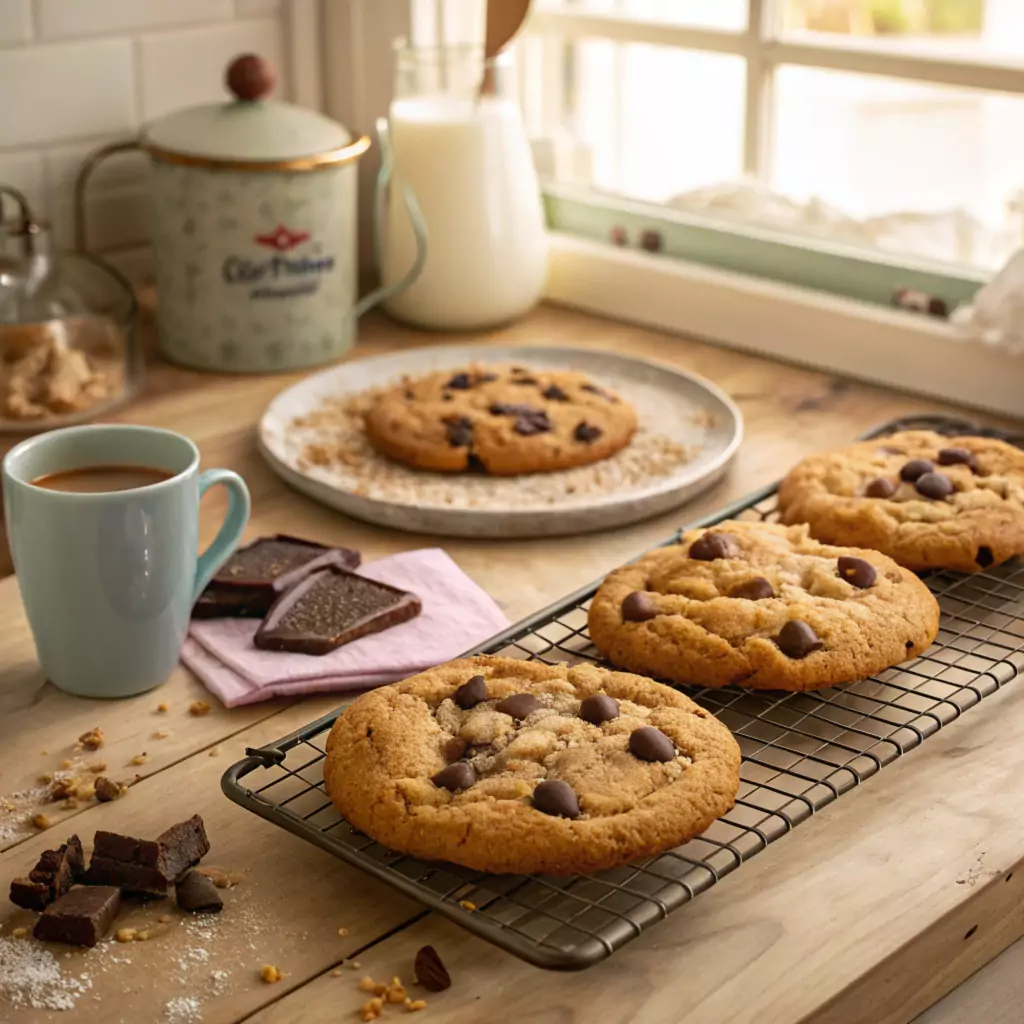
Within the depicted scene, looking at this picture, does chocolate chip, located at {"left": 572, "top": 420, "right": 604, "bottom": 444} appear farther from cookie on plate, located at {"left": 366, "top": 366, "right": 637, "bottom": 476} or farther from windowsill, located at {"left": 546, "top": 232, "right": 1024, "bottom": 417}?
windowsill, located at {"left": 546, "top": 232, "right": 1024, "bottom": 417}

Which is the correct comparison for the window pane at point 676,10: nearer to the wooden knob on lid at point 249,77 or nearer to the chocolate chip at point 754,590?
the wooden knob on lid at point 249,77

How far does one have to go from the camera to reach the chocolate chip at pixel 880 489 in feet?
3.90

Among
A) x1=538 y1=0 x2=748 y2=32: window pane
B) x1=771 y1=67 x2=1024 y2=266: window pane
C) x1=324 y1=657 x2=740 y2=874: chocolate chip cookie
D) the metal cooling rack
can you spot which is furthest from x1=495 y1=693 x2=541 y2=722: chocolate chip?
x1=538 y1=0 x2=748 y2=32: window pane

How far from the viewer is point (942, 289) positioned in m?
1.61

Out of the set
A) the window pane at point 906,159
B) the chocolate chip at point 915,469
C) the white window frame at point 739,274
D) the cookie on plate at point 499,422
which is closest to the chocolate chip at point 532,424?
the cookie on plate at point 499,422

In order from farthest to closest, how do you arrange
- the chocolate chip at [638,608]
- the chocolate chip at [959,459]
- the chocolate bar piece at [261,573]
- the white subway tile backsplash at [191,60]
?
the white subway tile backsplash at [191,60]
the chocolate chip at [959,459]
the chocolate bar piece at [261,573]
the chocolate chip at [638,608]

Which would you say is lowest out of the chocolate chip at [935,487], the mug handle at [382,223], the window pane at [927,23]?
the chocolate chip at [935,487]

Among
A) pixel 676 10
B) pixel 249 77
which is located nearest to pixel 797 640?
pixel 249 77

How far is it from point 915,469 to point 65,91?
42.1 inches

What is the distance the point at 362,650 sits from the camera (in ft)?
3.48

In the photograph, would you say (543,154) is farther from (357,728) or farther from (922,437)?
(357,728)

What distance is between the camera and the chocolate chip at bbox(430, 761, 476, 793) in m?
0.82

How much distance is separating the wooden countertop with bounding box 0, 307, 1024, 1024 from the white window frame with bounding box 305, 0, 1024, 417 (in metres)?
0.62

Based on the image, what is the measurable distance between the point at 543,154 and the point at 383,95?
219 millimetres
